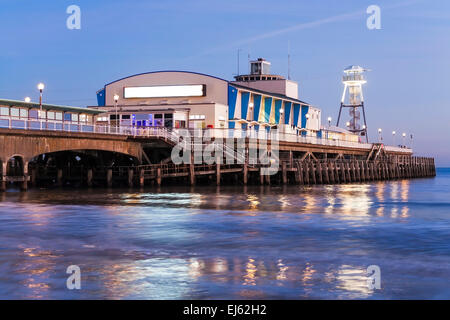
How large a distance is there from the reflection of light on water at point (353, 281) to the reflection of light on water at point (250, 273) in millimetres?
2053

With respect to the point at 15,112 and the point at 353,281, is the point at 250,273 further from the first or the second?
the point at 15,112

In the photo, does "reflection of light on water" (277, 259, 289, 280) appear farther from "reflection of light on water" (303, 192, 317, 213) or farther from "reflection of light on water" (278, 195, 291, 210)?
"reflection of light on water" (278, 195, 291, 210)

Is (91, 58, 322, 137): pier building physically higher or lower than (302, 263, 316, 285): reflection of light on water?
higher

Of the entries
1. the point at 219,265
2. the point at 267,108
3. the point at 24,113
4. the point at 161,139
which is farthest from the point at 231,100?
the point at 219,265

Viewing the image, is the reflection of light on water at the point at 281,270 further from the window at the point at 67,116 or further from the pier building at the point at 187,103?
the pier building at the point at 187,103

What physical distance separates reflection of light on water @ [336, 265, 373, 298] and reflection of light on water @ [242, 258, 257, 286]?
2053 mm

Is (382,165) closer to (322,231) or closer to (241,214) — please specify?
(241,214)

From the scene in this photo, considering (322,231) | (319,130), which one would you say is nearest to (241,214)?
(322,231)

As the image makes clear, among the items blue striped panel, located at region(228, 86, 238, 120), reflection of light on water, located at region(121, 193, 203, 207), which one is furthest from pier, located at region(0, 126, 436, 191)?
blue striped panel, located at region(228, 86, 238, 120)

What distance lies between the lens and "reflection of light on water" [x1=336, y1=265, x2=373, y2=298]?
14.9m

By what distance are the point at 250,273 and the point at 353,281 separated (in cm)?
262

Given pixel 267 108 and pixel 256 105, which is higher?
pixel 256 105

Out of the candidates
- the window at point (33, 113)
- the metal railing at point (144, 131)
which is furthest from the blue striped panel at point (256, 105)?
the window at point (33, 113)

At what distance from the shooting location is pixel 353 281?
16.0 metres
